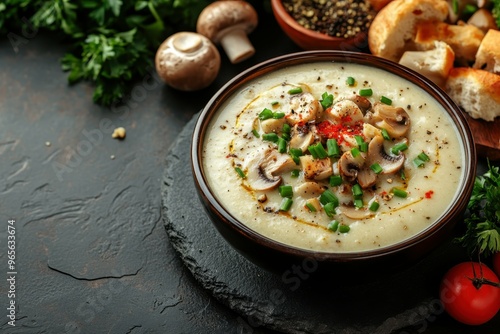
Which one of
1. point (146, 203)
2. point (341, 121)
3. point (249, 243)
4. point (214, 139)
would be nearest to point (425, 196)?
point (341, 121)

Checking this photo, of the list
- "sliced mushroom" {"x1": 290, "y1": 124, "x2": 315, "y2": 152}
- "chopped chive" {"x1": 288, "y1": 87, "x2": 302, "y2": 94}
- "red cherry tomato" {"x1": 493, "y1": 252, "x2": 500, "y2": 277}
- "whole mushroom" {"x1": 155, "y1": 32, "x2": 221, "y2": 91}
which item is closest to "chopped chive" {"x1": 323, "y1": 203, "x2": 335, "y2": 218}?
"sliced mushroom" {"x1": 290, "y1": 124, "x2": 315, "y2": 152}

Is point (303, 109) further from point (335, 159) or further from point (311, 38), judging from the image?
point (311, 38)

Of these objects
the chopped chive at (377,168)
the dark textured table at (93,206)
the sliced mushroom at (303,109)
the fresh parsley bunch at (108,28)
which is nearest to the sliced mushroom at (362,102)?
the sliced mushroom at (303,109)

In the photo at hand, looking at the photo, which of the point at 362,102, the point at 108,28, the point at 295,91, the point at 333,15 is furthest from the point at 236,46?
the point at 362,102

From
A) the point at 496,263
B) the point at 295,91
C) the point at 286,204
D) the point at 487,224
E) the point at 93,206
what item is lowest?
the point at 496,263

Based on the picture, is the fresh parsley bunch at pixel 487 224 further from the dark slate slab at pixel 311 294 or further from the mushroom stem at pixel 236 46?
the mushroom stem at pixel 236 46

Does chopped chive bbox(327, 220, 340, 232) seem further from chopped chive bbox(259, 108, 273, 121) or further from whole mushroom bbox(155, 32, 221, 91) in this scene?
whole mushroom bbox(155, 32, 221, 91)
